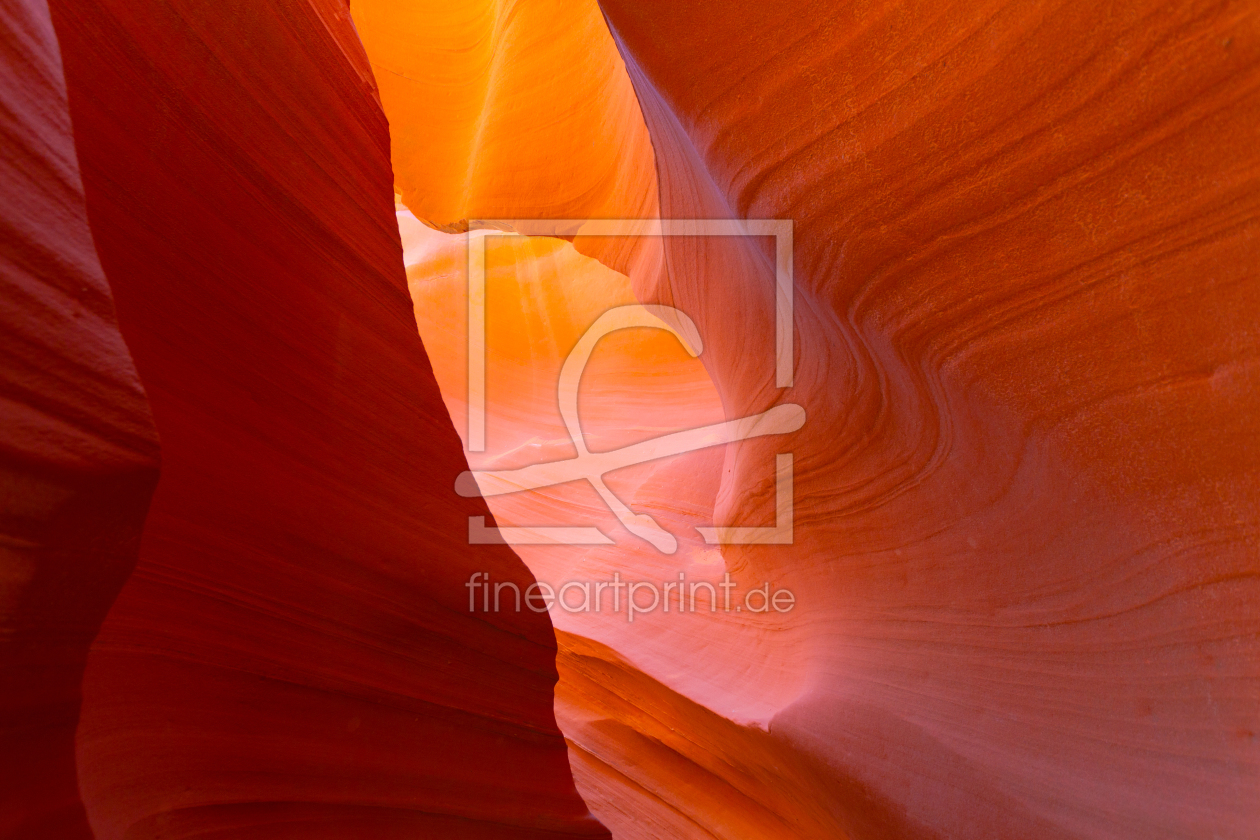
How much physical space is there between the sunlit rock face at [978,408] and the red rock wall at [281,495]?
2.36 ft

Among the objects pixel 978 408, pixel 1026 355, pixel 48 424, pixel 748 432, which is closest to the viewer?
pixel 48 424

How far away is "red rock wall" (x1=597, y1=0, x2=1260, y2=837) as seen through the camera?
1.03 m

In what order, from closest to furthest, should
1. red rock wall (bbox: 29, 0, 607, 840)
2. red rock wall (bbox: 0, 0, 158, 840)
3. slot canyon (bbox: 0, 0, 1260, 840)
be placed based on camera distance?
red rock wall (bbox: 0, 0, 158, 840) < slot canyon (bbox: 0, 0, 1260, 840) < red rock wall (bbox: 29, 0, 607, 840)

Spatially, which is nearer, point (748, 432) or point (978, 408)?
point (978, 408)

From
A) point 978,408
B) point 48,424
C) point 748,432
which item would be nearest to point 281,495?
point 48,424

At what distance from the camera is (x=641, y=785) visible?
8.57 ft

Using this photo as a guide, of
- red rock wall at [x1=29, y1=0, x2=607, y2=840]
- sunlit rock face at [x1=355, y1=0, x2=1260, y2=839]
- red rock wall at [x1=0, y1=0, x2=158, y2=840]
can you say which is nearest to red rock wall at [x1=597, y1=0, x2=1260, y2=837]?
sunlit rock face at [x1=355, y1=0, x2=1260, y2=839]

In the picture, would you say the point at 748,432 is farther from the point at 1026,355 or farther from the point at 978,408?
the point at 1026,355

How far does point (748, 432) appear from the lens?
2.52m

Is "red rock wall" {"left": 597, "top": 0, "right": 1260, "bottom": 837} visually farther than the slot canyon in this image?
Yes

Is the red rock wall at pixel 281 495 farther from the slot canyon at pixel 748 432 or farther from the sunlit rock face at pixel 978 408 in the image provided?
the sunlit rock face at pixel 978 408

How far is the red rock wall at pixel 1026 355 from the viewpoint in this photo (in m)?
1.03

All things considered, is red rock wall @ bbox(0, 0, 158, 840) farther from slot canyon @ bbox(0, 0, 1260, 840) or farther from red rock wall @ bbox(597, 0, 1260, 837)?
red rock wall @ bbox(597, 0, 1260, 837)

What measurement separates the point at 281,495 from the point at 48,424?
725 millimetres
